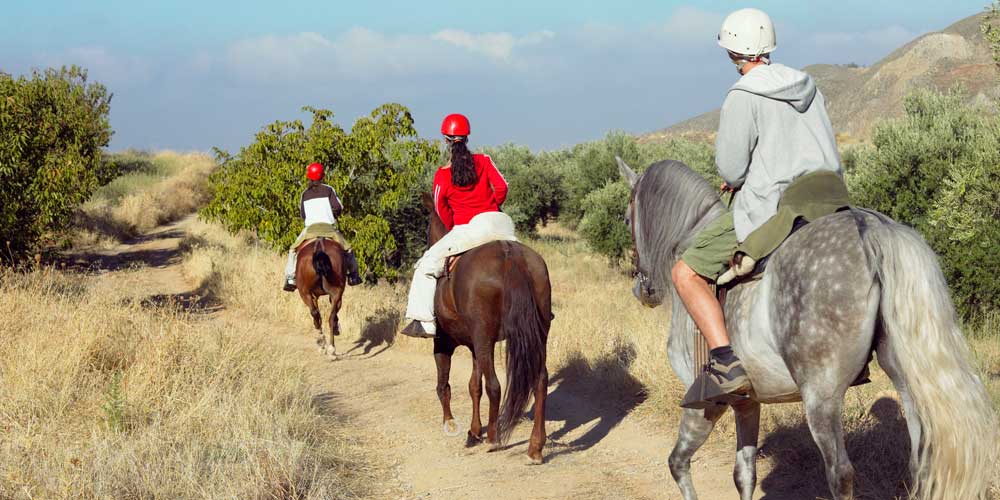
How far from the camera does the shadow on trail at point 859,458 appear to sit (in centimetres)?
598

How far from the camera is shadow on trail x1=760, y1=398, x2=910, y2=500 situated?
598 cm

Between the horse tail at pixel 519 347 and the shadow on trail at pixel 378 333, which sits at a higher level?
the horse tail at pixel 519 347

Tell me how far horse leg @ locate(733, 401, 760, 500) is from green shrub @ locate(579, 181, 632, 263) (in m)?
18.4

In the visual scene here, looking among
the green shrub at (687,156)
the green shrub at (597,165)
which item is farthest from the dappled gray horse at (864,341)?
the green shrub at (597,165)

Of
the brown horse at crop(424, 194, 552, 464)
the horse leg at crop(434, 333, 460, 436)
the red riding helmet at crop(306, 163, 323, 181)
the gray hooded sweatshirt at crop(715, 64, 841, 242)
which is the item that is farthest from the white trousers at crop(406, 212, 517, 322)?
the red riding helmet at crop(306, 163, 323, 181)

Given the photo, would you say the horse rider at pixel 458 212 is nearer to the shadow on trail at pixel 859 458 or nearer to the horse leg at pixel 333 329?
the shadow on trail at pixel 859 458

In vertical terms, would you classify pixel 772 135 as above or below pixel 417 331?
above

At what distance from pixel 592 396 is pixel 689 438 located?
15.4 ft

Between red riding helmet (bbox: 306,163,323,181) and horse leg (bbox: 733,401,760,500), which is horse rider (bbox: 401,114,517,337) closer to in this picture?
horse leg (bbox: 733,401,760,500)

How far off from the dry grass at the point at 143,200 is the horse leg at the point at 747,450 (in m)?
21.7

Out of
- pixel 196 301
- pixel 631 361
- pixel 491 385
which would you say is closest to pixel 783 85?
pixel 491 385

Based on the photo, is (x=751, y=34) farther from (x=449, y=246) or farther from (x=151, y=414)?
(x=151, y=414)

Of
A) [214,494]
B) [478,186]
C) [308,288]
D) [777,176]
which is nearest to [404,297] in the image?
[308,288]

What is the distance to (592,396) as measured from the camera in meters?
9.74
